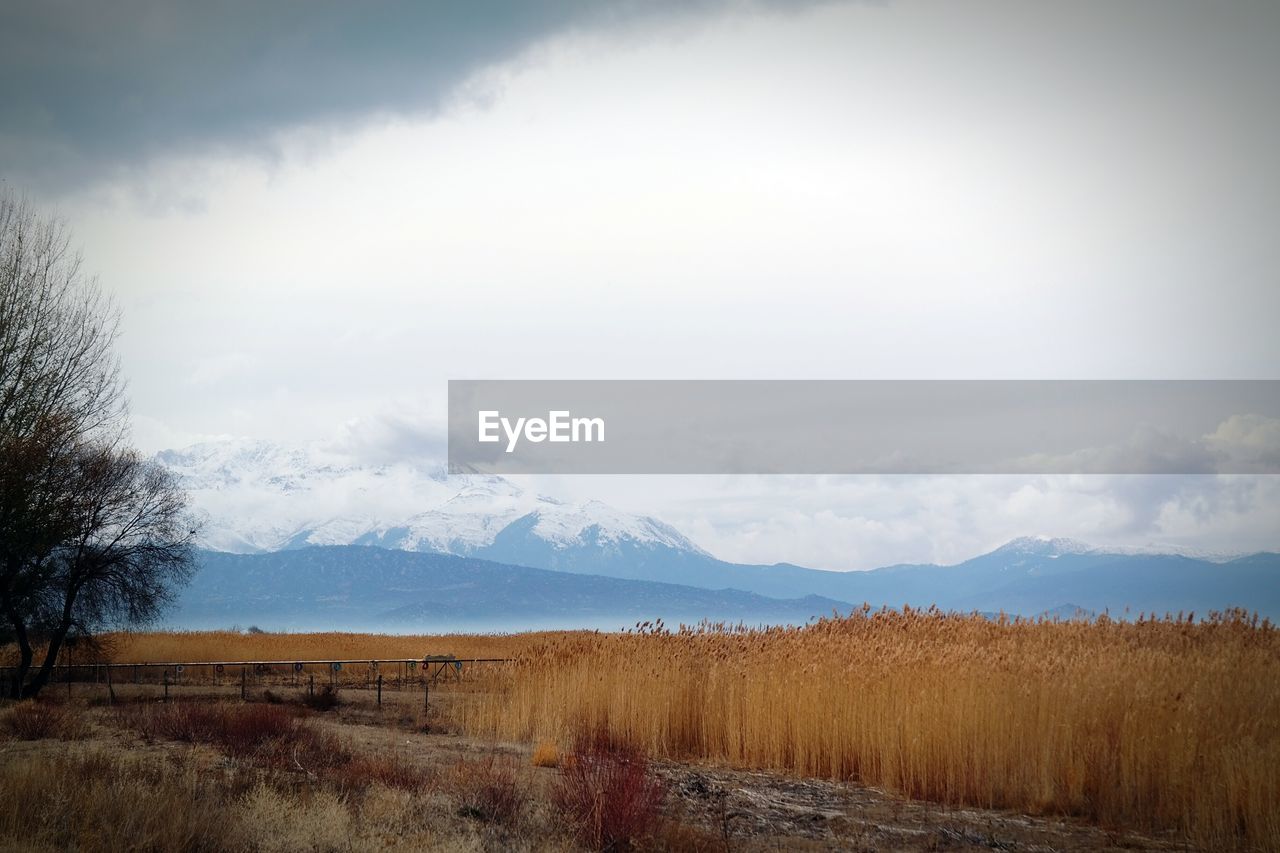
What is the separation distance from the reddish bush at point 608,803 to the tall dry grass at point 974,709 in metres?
3.77

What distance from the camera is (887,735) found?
537 inches

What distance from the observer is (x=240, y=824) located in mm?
9312

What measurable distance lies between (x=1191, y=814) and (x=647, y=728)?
8.53 meters

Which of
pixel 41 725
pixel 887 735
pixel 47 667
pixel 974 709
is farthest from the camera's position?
pixel 47 667

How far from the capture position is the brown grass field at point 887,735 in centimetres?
1057

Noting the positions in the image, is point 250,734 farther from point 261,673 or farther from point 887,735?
point 261,673

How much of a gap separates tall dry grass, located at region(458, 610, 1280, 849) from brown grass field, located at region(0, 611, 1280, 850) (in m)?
0.03

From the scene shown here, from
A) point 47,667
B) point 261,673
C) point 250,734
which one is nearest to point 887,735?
point 250,734

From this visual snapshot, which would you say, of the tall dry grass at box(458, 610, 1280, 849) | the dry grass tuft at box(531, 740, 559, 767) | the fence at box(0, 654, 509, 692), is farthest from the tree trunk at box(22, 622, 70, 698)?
the dry grass tuft at box(531, 740, 559, 767)

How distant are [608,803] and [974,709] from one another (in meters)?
5.44

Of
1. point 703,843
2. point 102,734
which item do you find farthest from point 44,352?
point 703,843

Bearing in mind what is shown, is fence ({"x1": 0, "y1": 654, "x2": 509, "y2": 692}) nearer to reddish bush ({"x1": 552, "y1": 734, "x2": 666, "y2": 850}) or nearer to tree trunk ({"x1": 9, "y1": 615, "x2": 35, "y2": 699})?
tree trunk ({"x1": 9, "y1": 615, "x2": 35, "y2": 699})

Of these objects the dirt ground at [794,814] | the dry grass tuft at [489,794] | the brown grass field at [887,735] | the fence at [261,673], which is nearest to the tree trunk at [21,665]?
the fence at [261,673]

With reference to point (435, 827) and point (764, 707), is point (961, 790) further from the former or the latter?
point (435, 827)
